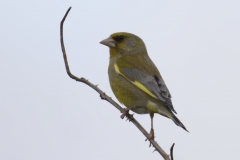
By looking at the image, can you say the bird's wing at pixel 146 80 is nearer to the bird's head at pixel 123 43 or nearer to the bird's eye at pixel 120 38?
the bird's head at pixel 123 43

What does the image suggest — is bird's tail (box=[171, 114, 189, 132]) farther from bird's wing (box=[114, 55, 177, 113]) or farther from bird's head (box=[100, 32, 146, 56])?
bird's head (box=[100, 32, 146, 56])

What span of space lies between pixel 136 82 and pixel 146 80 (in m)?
0.15

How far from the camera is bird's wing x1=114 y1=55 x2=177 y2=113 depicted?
5621 millimetres

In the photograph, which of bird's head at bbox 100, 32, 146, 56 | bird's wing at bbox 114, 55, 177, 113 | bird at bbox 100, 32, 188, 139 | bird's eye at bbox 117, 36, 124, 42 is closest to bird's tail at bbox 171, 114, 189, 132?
bird at bbox 100, 32, 188, 139

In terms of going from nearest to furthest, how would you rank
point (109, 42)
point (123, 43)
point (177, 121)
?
point (177, 121) → point (109, 42) → point (123, 43)

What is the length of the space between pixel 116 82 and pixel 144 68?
0.47 m

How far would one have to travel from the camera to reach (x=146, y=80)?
5.92 meters

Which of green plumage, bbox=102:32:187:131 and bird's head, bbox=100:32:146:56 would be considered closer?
green plumage, bbox=102:32:187:131

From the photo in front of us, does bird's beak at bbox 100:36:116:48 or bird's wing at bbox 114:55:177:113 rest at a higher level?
bird's beak at bbox 100:36:116:48

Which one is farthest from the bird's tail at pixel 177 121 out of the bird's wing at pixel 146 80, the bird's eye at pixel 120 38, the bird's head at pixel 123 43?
the bird's eye at pixel 120 38

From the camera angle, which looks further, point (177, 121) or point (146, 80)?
point (146, 80)

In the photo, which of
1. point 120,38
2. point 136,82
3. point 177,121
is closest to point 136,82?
point 136,82

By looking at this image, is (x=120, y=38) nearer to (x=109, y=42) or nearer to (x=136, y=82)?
(x=109, y=42)

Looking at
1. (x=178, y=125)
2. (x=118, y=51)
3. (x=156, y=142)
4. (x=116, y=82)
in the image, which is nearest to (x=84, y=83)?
(x=156, y=142)
